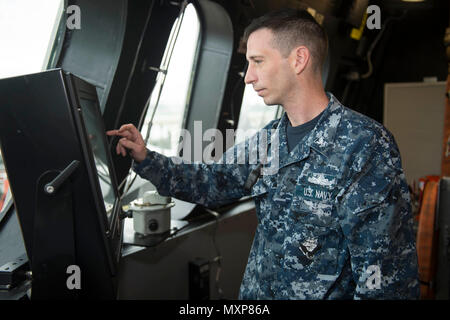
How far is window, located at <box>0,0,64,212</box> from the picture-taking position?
1.66 metres

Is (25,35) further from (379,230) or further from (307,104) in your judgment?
(379,230)

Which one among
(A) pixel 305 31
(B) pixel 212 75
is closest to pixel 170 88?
(B) pixel 212 75

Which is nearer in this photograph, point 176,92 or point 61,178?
point 61,178

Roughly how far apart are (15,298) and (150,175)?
0.65m

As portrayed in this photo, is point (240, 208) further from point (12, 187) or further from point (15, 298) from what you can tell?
point (12, 187)

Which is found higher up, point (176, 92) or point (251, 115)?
point (176, 92)

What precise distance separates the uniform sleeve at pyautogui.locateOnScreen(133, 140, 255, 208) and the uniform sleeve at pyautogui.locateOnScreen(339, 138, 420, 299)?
0.57 metres

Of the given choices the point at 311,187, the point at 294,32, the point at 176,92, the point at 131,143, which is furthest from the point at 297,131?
the point at 176,92

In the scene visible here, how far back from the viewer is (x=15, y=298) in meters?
1.21

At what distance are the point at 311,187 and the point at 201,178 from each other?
20.9 inches

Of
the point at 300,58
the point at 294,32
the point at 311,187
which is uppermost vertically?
the point at 294,32

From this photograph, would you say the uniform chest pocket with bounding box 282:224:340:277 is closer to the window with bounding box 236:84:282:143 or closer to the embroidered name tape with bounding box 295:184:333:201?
the embroidered name tape with bounding box 295:184:333:201

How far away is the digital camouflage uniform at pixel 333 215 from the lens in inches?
50.1

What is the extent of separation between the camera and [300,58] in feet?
4.92
